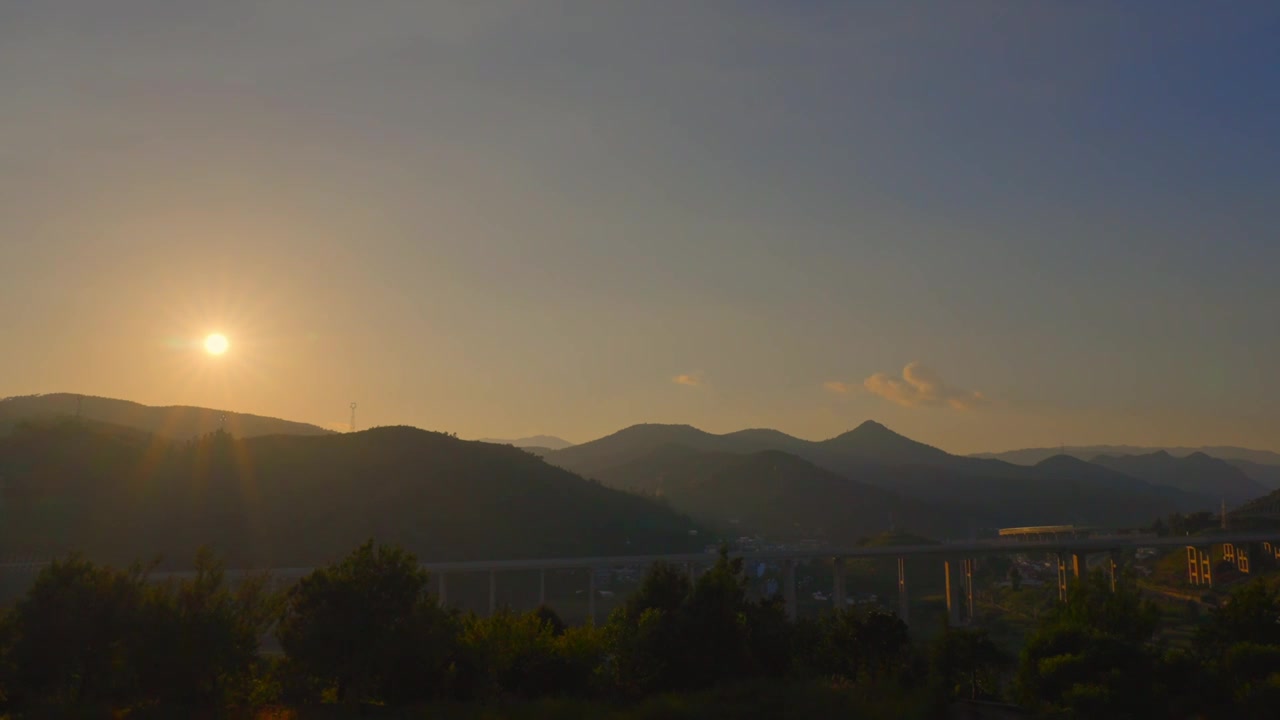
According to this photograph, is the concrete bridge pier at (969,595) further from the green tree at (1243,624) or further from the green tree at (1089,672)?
the green tree at (1089,672)

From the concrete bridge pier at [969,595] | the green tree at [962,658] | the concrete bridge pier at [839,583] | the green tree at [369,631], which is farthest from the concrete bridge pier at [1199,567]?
the green tree at [369,631]

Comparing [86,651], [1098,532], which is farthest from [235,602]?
[1098,532]

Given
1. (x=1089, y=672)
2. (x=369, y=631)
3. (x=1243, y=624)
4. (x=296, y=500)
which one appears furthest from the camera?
(x=296, y=500)

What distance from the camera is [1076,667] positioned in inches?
963

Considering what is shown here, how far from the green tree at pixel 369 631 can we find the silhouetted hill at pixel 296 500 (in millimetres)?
73942

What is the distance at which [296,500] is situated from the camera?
369ft

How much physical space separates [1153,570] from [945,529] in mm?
85064

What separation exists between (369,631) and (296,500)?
92.7m

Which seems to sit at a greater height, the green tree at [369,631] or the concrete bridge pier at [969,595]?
the green tree at [369,631]

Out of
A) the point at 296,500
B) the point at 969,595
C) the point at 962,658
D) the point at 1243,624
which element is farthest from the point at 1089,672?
the point at 296,500

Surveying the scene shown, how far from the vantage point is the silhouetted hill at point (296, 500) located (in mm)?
99000

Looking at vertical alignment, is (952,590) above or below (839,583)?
below

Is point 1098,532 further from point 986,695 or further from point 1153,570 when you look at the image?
point 986,695

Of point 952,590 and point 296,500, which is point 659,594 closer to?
point 952,590
